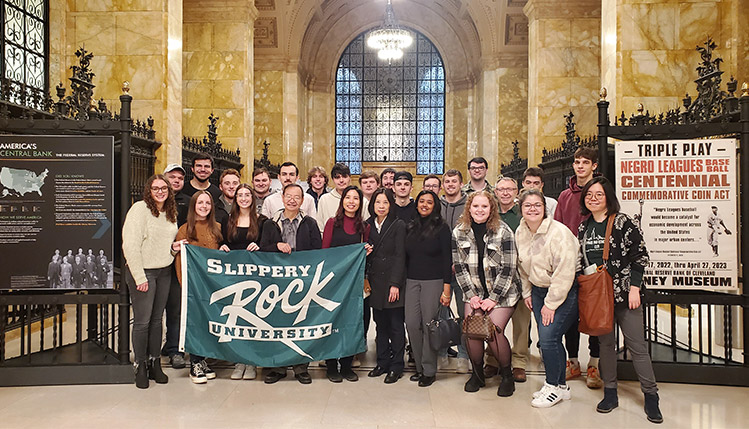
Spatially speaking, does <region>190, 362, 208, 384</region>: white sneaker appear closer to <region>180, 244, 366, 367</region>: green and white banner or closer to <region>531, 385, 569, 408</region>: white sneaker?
<region>180, 244, 366, 367</region>: green and white banner

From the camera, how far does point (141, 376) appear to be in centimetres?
547

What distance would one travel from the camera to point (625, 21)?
966cm

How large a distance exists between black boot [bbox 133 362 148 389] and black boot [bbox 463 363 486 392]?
311 cm

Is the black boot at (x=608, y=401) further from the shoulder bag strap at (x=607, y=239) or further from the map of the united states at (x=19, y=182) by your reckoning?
the map of the united states at (x=19, y=182)

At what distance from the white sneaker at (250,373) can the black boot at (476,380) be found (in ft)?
7.06

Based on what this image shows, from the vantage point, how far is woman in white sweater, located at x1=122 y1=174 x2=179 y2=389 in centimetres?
536

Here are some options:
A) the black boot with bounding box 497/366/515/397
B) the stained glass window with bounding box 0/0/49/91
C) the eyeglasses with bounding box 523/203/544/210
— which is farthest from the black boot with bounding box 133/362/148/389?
the stained glass window with bounding box 0/0/49/91

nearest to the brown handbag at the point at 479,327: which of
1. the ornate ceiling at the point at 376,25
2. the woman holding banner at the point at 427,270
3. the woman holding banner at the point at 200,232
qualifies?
the woman holding banner at the point at 427,270

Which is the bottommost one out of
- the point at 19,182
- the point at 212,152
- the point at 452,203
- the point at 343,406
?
the point at 343,406

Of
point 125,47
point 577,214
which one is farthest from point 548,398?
point 125,47

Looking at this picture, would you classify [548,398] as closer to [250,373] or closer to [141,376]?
[250,373]

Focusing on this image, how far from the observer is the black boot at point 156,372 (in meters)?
5.58

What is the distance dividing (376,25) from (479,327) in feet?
80.2

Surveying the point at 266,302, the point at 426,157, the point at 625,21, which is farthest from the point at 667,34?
the point at 426,157
